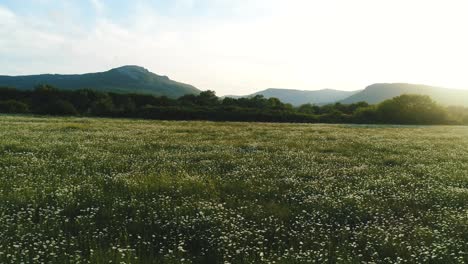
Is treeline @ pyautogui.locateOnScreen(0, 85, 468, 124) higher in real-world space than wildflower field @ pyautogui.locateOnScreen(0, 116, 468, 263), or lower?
higher

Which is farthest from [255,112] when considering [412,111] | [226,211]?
[226,211]

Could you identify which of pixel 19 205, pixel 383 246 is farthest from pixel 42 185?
pixel 383 246

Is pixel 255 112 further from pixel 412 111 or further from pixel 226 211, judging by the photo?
pixel 226 211

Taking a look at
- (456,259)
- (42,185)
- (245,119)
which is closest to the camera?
(456,259)

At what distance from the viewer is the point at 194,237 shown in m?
8.31

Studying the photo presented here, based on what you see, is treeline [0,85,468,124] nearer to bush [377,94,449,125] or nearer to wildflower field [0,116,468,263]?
bush [377,94,449,125]

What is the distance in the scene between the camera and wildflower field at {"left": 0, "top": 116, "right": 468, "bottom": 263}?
7504 mm

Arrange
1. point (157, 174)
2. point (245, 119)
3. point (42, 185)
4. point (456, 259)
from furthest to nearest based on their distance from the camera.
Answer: point (245, 119)
point (157, 174)
point (42, 185)
point (456, 259)

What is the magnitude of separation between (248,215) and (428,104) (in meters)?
84.1

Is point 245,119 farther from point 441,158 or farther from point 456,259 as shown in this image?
point 456,259

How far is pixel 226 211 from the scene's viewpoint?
991cm

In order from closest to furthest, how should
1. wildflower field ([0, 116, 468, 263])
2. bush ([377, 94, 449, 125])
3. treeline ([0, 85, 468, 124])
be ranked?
wildflower field ([0, 116, 468, 263]) < treeline ([0, 85, 468, 124]) < bush ([377, 94, 449, 125])

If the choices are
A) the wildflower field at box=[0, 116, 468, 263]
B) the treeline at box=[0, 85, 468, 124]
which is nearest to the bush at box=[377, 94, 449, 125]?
the treeline at box=[0, 85, 468, 124]

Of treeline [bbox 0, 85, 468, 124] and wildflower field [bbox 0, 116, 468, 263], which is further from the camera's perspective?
treeline [bbox 0, 85, 468, 124]
